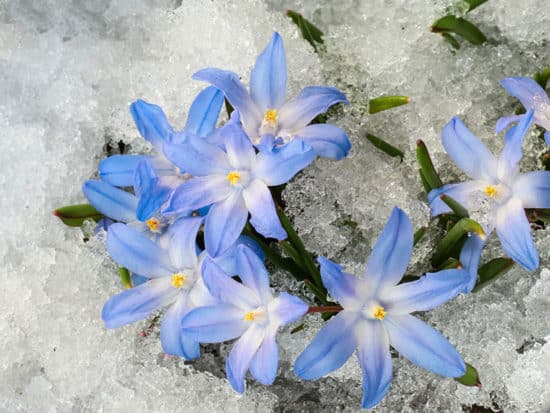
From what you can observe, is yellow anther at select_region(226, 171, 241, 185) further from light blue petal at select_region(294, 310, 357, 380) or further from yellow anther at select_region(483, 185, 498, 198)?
yellow anther at select_region(483, 185, 498, 198)

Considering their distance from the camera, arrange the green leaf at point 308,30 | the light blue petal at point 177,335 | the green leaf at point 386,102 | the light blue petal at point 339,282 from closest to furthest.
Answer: the light blue petal at point 339,282
the light blue petal at point 177,335
the green leaf at point 386,102
the green leaf at point 308,30

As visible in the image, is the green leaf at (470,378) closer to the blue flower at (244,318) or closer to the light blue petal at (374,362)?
the light blue petal at (374,362)

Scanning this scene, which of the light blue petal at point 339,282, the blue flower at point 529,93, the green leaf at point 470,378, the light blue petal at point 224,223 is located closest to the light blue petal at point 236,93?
the light blue petal at point 224,223

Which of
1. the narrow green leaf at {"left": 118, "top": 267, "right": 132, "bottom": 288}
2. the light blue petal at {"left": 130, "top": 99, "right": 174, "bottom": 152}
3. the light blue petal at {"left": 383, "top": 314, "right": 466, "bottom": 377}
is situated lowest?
the narrow green leaf at {"left": 118, "top": 267, "right": 132, "bottom": 288}

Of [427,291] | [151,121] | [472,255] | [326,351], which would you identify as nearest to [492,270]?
[472,255]

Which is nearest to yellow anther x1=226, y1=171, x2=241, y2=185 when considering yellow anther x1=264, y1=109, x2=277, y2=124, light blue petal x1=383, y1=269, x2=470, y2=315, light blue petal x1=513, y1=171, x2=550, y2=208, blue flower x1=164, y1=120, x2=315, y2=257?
blue flower x1=164, y1=120, x2=315, y2=257

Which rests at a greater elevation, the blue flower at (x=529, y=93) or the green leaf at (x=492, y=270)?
the blue flower at (x=529, y=93)

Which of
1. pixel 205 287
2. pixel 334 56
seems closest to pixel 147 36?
pixel 334 56
